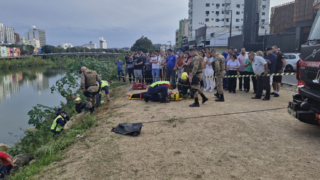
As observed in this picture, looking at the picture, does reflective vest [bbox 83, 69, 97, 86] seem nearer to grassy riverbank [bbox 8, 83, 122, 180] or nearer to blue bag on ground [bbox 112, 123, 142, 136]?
grassy riverbank [bbox 8, 83, 122, 180]

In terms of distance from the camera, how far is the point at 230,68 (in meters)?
9.58

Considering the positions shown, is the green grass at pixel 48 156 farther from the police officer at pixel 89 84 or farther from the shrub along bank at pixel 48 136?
the police officer at pixel 89 84

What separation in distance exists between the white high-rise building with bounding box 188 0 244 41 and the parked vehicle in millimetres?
68531

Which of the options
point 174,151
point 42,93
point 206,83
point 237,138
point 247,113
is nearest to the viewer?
point 174,151

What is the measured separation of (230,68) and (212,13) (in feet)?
235

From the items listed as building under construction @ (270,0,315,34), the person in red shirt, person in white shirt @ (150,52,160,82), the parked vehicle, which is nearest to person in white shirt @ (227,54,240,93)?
person in white shirt @ (150,52,160,82)

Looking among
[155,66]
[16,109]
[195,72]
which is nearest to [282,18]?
[155,66]

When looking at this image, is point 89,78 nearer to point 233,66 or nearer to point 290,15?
point 233,66

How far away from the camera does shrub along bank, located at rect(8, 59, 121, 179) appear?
4578 mm

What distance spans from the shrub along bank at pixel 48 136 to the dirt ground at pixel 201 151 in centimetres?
44

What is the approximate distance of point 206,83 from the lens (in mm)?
10281

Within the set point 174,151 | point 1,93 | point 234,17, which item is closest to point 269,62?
point 174,151

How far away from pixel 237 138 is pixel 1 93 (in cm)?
2557

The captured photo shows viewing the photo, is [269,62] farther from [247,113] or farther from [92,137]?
[92,137]
